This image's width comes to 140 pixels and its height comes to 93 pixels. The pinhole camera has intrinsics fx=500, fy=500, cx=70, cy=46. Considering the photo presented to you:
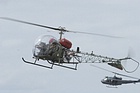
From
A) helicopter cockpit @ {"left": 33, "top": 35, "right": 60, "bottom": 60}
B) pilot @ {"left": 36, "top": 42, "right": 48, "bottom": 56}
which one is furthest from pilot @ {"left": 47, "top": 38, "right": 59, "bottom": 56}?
pilot @ {"left": 36, "top": 42, "right": 48, "bottom": 56}

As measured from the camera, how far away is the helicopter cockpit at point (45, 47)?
48031 millimetres

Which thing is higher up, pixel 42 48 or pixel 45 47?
pixel 45 47

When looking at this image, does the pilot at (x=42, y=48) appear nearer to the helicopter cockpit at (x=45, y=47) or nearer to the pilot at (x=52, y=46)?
the helicopter cockpit at (x=45, y=47)

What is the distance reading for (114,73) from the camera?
88.5 metres

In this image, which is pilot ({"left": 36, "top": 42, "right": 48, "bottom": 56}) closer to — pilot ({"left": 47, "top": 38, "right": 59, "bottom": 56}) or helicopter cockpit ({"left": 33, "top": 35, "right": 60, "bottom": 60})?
helicopter cockpit ({"left": 33, "top": 35, "right": 60, "bottom": 60})

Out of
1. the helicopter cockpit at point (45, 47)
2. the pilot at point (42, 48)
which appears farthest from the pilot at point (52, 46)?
the pilot at point (42, 48)

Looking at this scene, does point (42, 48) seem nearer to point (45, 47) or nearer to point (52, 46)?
point (45, 47)

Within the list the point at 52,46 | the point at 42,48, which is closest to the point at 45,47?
the point at 42,48

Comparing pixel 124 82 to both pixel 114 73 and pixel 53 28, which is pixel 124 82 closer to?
pixel 114 73

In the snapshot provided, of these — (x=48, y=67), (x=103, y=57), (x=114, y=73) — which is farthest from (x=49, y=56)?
(x=114, y=73)

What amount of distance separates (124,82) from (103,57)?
4010cm

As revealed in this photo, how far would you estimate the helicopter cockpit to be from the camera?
48.0 metres

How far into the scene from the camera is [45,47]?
48188 mm

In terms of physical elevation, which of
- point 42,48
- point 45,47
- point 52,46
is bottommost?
point 42,48
